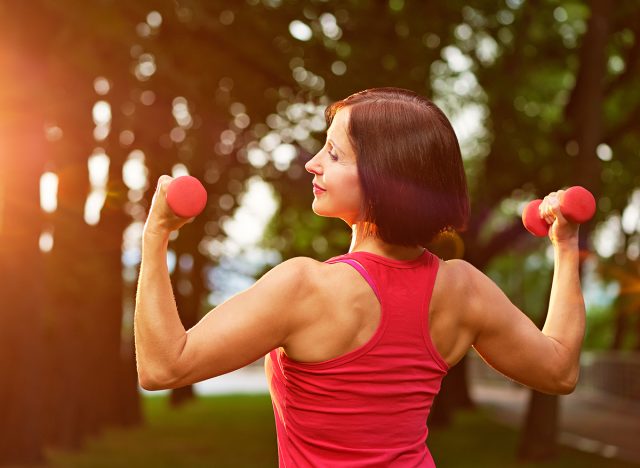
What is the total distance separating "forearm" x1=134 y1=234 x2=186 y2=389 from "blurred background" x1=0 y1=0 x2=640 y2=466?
9.36 meters

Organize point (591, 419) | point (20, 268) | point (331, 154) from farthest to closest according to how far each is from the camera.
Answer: point (591, 419) < point (20, 268) < point (331, 154)

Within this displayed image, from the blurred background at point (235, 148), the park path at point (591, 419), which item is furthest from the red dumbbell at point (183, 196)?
the park path at point (591, 419)

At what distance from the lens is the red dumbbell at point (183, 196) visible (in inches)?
79.0

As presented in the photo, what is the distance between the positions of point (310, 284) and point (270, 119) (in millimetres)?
15817

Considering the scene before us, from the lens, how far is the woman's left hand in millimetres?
2033

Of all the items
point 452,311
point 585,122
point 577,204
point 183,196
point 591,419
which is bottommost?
point 591,419

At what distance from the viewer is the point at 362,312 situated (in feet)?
7.30

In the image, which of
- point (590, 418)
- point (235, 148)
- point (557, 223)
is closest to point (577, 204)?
point (557, 223)

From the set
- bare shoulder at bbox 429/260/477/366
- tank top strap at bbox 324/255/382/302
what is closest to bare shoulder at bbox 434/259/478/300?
bare shoulder at bbox 429/260/477/366

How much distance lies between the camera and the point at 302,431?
2248mm

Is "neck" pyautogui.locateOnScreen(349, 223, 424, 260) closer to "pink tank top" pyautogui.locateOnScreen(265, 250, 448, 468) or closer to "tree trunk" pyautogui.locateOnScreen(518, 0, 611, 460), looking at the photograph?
"pink tank top" pyautogui.locateOnScreen(265, 250, 448, 468)

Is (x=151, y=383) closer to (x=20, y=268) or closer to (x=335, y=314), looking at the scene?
(x=335, y=314)

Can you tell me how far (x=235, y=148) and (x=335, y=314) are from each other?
66.9 ft

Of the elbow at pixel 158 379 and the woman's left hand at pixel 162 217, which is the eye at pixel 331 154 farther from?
the elbow at pixel 158 379
